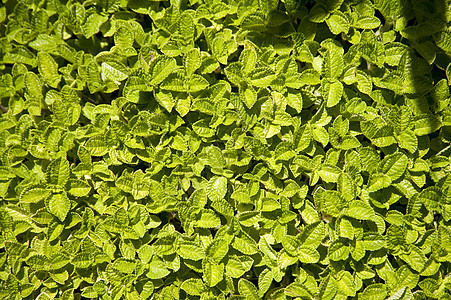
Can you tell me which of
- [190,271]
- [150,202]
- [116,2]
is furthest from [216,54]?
[190,271]

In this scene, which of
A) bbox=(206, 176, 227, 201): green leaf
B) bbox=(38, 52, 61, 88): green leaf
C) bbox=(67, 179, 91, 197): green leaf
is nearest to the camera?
bbox=(206, 176, 227, 201): green leaf

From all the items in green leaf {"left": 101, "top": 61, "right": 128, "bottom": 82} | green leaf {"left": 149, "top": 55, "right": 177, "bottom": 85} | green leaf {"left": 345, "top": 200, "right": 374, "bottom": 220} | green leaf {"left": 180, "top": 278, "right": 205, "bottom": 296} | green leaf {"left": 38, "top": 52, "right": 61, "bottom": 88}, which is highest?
green leaf {"left": 149, "top": 55, "right": 177, "bottom": 85}

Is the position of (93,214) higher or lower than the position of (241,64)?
lower

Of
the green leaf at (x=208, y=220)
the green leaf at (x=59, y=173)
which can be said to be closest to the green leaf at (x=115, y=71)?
the green leaf at (x=59, y=173)

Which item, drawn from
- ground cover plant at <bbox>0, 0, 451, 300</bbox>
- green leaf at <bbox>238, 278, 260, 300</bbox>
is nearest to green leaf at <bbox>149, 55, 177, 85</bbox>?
ground cover plant at <bbox>0, 0, 451, 300</bbox>

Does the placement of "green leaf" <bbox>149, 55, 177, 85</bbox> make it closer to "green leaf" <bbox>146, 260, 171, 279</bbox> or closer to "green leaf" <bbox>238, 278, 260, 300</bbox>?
"green leaf" <bbox>146, 260, 171, 279</bbox>

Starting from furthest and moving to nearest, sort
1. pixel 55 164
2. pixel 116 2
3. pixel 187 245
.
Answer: pixel 116 2
pixel 55 164
pixel 187 245

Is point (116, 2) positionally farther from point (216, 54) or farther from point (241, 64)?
point (241, 64)

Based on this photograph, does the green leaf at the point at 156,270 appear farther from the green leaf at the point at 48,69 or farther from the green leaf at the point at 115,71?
→ the green leaf at the point at 48,69
